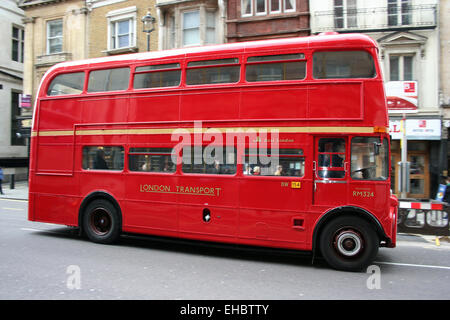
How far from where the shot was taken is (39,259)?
6.59 m

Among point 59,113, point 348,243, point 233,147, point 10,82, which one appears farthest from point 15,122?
point 348,243

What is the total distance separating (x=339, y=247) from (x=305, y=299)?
5.79 ft

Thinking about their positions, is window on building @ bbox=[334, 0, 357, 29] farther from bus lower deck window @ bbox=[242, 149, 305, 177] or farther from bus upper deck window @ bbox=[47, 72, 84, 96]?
bus upper deck window @ bbox=[47, 72, 84, 96]

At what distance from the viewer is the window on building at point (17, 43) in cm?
2711

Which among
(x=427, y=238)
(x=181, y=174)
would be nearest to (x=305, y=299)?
(x=181, y=174)

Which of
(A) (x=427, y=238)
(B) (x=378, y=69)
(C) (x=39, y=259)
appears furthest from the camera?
(A) (x=427, y=238)

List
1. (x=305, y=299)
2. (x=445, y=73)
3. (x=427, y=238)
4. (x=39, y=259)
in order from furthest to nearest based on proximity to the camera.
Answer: (x=445, y=73) < (x=427, y=238) < (x=39, y=259) < (x=305, y=299)

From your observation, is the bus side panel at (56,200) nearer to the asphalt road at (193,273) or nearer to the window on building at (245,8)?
the asphalt road at (193,273)

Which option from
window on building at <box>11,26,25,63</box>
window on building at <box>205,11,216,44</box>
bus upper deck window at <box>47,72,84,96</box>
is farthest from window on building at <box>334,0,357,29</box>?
window on building at <box>11,26,25,63</box>

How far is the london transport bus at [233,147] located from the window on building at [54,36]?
1679cm

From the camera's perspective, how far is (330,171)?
248 inches

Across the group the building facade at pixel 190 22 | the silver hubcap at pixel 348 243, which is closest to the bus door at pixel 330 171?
the silver hubcap at pixel 348 243

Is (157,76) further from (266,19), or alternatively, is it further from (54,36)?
(54,36)

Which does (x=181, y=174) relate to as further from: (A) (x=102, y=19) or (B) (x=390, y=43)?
(A) (x=102, y=19)
